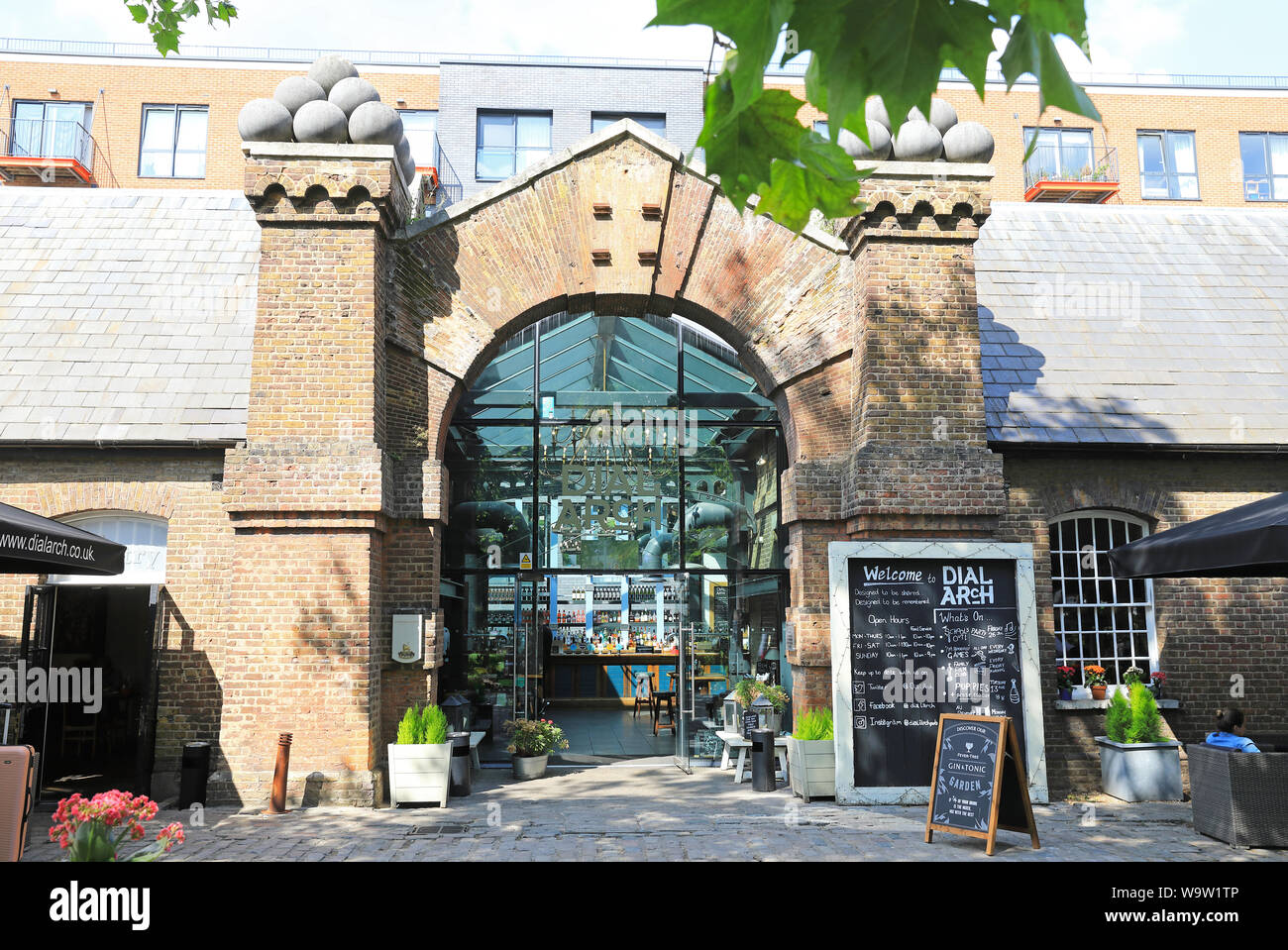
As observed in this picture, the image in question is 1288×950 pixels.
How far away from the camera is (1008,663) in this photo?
8.90 meters

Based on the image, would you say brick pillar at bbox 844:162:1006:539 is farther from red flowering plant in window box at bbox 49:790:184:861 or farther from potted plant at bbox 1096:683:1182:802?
red flowering plant in window box at bbox 49:790:184:861

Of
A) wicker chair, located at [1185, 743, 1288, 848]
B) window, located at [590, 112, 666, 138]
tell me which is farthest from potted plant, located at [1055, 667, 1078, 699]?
window, located at [590, 112, 666, 138]

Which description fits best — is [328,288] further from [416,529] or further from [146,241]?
[146,241]

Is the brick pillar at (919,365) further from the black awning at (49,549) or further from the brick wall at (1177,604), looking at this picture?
the black awning at (49,549)

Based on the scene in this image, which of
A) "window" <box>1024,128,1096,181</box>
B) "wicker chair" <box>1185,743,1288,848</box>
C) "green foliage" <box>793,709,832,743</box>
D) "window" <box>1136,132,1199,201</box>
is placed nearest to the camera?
"wicker chair" <box>1185,743,1288,848</box>

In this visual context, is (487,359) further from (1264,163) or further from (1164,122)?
(1264,163)

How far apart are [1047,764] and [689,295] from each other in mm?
6114

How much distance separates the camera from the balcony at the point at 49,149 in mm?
25188

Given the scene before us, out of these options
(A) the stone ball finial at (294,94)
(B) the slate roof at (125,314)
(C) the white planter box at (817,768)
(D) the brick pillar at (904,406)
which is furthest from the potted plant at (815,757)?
(A) the stone ball finial at (294,94)

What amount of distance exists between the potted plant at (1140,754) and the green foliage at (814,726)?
303cm

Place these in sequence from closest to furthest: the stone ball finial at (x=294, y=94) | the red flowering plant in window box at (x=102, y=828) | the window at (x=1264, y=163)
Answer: the red flowering plant in window box at (x=102, y=828), the stone ball finial at (x=294, y=94), the window at (x=1264, y=163)

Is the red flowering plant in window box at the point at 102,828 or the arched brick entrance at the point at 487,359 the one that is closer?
the red flowering plant in window box at the point at 102,828

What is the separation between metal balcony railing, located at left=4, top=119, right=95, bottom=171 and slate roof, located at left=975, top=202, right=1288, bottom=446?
2428 centimetres

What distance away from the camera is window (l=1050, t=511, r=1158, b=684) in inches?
415
